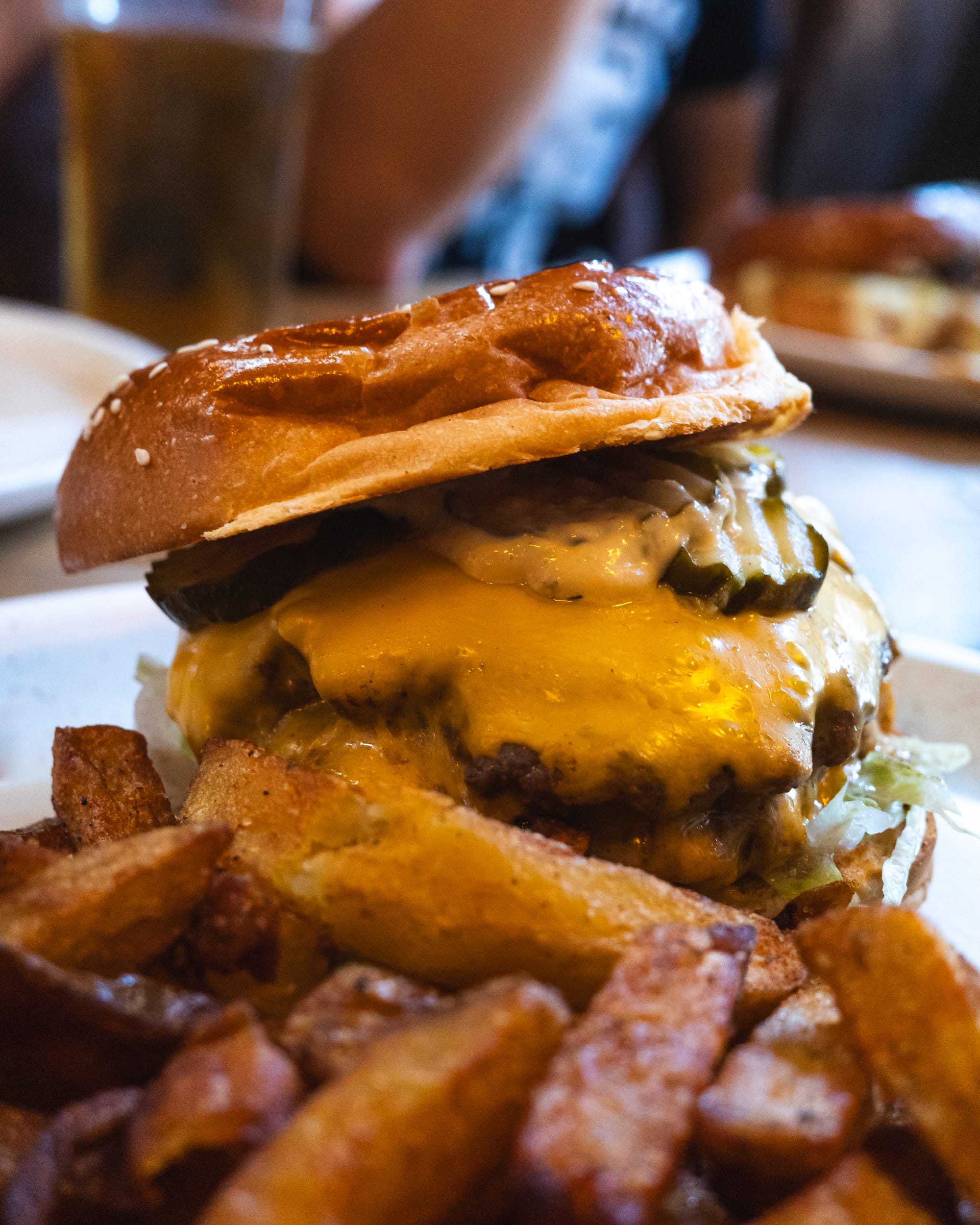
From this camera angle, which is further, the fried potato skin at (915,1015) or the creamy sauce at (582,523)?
the creamy sauce at (582,523)

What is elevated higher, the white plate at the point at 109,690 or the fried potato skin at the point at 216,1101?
the fried potato skin at the point at 216,1101

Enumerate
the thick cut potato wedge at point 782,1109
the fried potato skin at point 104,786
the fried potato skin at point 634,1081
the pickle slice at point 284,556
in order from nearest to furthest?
1. the fried potato skin at point 634,1081
2. the thick cut potato wedge at point 782,1109
3. the fried potato skin at point 104,786
4. the pickle slice at point 284,556

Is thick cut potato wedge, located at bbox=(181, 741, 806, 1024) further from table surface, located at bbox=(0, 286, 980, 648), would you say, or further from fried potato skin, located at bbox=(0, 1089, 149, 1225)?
Answer: table surface, located at bbox=(0, 286, 980, 648)

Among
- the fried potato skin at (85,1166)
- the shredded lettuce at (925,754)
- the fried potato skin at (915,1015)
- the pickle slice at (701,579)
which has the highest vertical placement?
the pickle slice at (701,579)

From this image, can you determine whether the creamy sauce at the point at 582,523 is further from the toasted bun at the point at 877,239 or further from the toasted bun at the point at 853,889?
the toasted bun at the point at 877,239

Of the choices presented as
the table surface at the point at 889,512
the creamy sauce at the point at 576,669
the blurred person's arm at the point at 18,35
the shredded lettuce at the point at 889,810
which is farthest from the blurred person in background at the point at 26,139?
the shredded lettuce at the point at 889,810

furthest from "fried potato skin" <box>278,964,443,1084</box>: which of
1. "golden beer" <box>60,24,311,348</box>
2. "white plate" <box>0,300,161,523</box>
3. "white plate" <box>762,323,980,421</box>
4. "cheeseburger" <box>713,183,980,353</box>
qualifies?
"cheeseburger" <box>713,183,980,353</box>

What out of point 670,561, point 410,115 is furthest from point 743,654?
point 410,115

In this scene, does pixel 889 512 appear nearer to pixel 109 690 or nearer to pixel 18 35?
pixel 109 690
